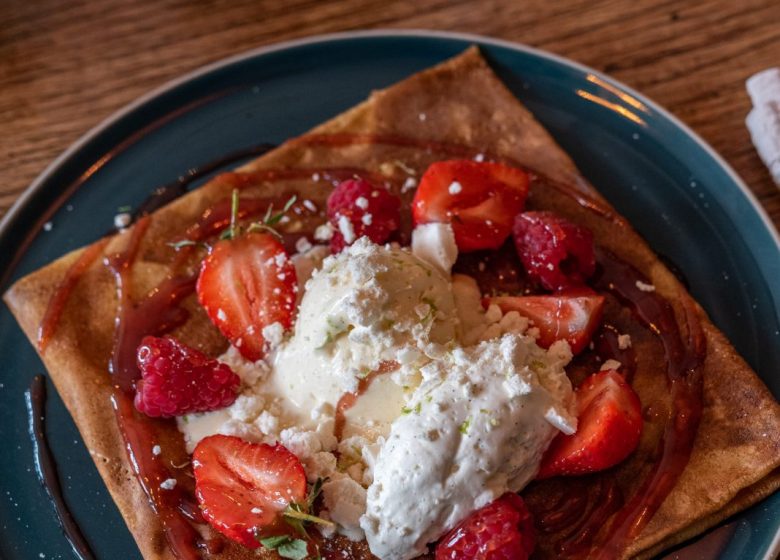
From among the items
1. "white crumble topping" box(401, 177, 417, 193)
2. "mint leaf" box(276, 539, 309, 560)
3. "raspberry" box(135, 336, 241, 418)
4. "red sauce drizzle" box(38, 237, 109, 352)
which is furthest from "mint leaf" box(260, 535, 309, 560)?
"white crumble topping" box(401, 177, 417, 193)

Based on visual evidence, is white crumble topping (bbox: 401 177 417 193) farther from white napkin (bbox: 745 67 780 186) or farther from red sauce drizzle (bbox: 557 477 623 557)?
white napkin (bbox: 745 67 780 186)

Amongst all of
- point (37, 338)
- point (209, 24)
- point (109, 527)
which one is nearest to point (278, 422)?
point (109, 527)

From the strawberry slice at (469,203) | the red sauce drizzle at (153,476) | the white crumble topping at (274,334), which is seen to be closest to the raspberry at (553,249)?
the strawberry slice at (469,203)

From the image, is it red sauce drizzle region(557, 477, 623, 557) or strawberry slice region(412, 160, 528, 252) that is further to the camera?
strawberry slice region(412, 160, 528, 252)

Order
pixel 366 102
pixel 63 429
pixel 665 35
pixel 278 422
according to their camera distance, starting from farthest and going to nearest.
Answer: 1. pixel 665 35
2. pixel 366 102
3. pixel 63 429
4. pixel 278 422

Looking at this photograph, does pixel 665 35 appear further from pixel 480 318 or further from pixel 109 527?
pixel 109 527

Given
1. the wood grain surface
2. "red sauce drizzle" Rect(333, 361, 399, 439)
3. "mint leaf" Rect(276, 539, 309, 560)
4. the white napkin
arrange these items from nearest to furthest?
"mint leaf" Rect(276, 539, 309, 560)
"red sauce drizzle" Rect(333, 361, 399, 439)
the white napkin
the wood grain surface

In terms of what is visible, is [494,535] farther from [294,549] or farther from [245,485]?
[245,485]
